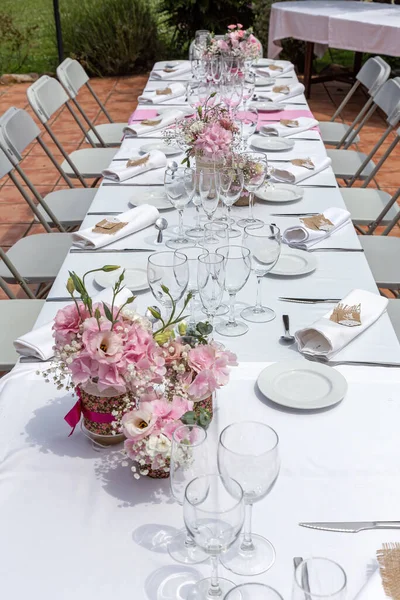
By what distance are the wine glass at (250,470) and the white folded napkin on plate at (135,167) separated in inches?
82.3

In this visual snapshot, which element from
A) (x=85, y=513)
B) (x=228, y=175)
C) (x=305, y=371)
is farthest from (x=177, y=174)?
(x=85, y=513)

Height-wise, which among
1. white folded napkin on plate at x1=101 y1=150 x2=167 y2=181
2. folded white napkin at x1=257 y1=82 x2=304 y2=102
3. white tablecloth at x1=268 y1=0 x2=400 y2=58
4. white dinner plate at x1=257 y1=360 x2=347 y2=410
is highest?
white dinner plate at x1=257 y1=360 x2=347 y2=410

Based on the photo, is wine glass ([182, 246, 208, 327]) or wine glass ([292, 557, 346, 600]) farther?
wine glass ([182, 246, 208, 327])

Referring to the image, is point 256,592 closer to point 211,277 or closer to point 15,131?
point 211,277

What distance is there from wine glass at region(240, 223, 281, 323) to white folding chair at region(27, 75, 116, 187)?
2290 mm

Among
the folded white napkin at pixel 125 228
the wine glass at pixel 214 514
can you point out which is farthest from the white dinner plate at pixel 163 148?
the wine glass at pixel 214 514

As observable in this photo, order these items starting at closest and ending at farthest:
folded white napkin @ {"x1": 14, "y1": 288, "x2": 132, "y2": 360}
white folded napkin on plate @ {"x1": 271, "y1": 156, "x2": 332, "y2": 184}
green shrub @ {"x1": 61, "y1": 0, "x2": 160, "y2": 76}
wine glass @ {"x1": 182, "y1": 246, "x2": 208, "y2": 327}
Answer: folded white napkin @ {"x1": 14, "y1": 288, "x2": 132, "y2": 360}
wine glass @ {"x1": 182, "y1": 246, "x2": 208, "y2": 327}
white folded napkin on plate @ {"x1": 271, "y1": 156, "x2": 332, "y2": 184}
green shrub @ {"x1": 61, "y1": 0, "x2": 160, "y2": 76}

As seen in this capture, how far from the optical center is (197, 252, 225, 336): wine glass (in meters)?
1.76

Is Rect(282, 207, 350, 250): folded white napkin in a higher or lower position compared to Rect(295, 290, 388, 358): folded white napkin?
lower

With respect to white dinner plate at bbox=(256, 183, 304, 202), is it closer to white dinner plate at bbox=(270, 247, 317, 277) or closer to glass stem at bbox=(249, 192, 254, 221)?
glass stem at bbox=(249, 192, 254, 221)

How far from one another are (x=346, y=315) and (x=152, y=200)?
1190mm

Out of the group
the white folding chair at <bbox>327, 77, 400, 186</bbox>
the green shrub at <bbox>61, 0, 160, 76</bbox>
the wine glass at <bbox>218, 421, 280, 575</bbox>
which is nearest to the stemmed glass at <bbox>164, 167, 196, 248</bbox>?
the wine glass at <bbox>218, 421, 280, 575</bbox>

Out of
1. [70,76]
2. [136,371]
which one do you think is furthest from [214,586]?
[70,76]

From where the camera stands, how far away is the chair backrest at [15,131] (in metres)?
3.33
